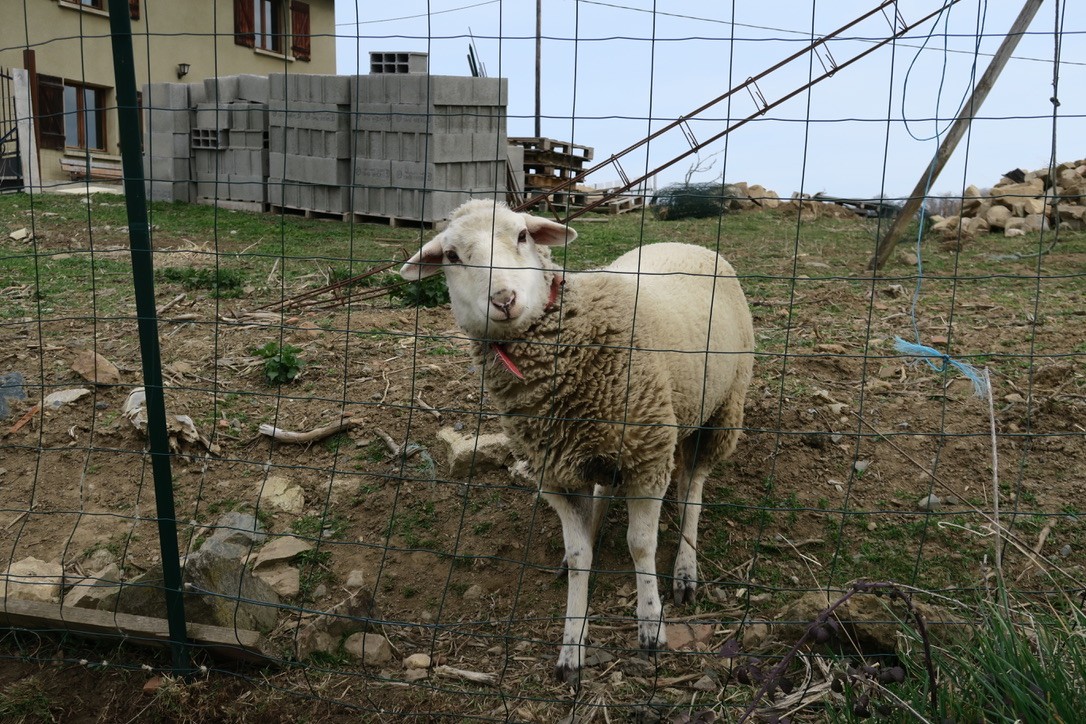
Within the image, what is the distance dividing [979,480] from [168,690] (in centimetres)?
364

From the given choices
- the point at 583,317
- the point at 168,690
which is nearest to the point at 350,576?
the point at 168,690

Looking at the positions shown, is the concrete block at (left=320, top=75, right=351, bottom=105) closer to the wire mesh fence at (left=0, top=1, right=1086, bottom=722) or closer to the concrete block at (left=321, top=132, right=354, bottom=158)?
the concrete block at (left=321, top=132, right=354, bottom=158)

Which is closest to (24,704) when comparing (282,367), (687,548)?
(282,367)

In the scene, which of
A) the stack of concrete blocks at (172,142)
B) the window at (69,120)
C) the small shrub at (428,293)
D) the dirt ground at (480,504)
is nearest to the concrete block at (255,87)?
the stack of concrete blocks at (172,142)

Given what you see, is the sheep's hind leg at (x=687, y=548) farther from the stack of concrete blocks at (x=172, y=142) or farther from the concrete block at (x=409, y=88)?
the stack of concrete blocks at (x=172, y=142)

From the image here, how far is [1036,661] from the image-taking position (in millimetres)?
2234

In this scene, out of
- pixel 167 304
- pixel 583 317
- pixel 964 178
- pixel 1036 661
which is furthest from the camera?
pixel 167 304

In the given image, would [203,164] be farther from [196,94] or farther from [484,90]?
[484,90]

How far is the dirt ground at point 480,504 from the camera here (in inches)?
129

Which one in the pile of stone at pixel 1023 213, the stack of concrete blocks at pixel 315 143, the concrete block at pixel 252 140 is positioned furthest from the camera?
the concrete block at pixel 252 140

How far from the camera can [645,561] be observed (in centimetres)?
371

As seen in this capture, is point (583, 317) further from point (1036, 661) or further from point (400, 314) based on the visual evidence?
point (400, 314)

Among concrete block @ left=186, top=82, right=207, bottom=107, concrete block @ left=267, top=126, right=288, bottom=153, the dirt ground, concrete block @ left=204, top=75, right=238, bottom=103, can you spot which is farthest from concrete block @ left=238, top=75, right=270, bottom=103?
the dirt ground

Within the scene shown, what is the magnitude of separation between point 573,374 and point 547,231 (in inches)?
24.2
